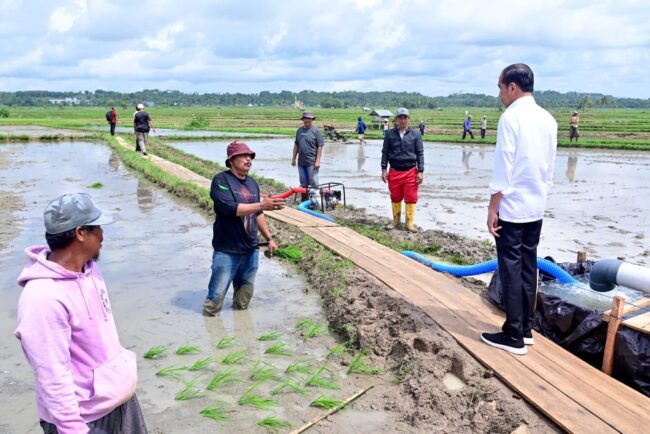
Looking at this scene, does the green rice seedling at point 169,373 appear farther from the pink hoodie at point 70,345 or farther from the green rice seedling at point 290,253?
the green rice seedling at point 290,253

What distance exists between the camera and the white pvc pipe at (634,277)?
4188 millimetres

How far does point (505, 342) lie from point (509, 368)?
1.03 ft

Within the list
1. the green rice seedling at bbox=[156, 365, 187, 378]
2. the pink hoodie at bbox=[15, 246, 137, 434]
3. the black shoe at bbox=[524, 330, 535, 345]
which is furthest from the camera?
the green rice seedling at bbox=[156, 365, 187, 378]

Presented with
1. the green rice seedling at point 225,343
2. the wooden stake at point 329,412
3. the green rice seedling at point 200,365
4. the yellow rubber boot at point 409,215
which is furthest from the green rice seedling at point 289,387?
the yellow rubber boot at point 409,215

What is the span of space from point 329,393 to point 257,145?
83.2ft

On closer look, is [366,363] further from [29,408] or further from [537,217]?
[29,408]

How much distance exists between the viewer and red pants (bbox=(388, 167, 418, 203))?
835 centimetres

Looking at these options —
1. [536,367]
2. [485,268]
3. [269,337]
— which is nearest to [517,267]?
[536,367]

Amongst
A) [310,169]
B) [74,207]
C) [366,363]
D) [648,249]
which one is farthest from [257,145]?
[74,207]

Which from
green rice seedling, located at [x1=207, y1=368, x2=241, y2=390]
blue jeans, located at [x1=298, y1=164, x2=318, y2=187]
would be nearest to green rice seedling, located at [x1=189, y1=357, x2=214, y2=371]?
green rice seedling, located at [x1=207, y1=368, x2=241, y2=390]

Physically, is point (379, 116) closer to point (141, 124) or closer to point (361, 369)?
point (141, 124)

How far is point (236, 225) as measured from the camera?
5082mm

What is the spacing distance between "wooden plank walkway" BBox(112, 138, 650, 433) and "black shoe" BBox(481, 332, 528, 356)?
46 millimetres

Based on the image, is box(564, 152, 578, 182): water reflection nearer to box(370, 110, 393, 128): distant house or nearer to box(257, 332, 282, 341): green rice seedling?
box(257, 332, 282, 341): green rice seedling
